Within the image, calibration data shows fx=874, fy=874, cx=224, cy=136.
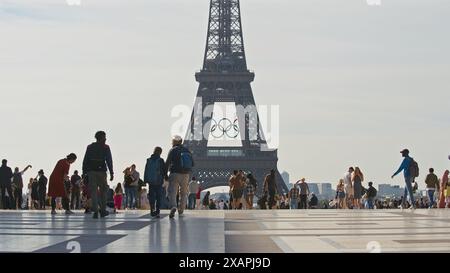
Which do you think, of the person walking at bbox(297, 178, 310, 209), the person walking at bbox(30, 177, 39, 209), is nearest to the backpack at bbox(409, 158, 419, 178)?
the person walking at bbox(297, 178, 310, 209)

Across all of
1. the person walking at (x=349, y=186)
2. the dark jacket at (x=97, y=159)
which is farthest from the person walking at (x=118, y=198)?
the dark jacket at (x=97, y=159)

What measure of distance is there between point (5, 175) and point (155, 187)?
877 cm

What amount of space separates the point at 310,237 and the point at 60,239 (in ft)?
10.8

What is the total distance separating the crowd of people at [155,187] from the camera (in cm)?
1847

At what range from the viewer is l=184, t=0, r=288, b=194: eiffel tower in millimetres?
80000

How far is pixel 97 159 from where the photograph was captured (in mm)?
18312

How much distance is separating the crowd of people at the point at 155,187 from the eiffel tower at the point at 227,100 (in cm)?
3811

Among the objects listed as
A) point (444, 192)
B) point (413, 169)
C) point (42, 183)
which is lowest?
point (444, 192)

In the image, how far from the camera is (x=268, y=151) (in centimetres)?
7975

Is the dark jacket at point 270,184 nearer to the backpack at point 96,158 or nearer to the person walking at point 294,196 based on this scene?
the person walking at point 294,196

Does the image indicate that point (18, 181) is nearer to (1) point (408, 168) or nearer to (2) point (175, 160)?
(2) point (175, 160)

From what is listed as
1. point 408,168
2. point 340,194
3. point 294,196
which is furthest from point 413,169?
point 340,194
